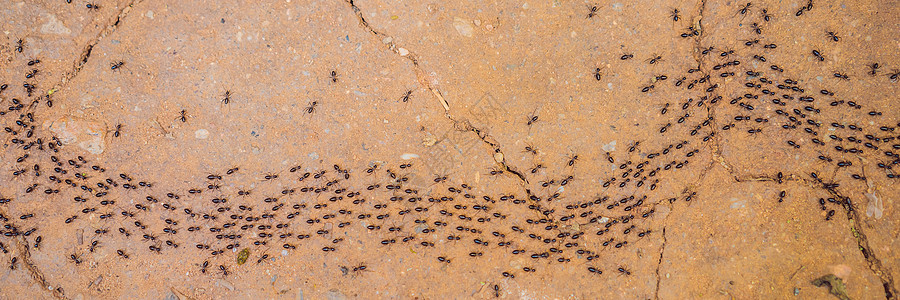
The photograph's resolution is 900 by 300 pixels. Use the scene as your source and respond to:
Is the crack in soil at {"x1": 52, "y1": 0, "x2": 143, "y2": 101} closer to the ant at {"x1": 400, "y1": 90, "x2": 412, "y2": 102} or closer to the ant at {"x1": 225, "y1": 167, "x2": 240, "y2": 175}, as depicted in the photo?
the ant at {"x1": 225, "y1": 167, "x2": 240, "y2": 175}

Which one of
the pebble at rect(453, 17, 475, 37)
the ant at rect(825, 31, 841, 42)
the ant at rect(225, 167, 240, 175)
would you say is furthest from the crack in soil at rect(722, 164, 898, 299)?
the ant at rect(225, 167, 240, 175)

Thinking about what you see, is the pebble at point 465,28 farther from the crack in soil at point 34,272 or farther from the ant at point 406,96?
the crack in soil at point 34,272

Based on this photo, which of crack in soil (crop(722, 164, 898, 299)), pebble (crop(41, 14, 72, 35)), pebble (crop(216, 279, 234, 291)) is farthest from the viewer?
pebble (crop(216, 279, 234, 291))

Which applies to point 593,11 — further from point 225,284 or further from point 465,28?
point 225,284

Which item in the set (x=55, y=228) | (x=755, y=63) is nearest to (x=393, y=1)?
(x=755, y=63)

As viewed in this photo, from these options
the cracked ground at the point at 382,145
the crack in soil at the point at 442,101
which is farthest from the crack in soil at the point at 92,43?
the crack in soil at the point at 442,101

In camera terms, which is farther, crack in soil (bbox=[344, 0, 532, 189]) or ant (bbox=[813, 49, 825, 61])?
crack in soil (bbox=[344, 0, 532, 189])

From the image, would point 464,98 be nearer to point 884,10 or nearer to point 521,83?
point 521,83

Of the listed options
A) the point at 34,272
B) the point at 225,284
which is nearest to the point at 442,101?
the point at 225,284

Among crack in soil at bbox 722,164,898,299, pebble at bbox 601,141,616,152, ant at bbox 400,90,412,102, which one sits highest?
ant at bbox 400,90,412,102
